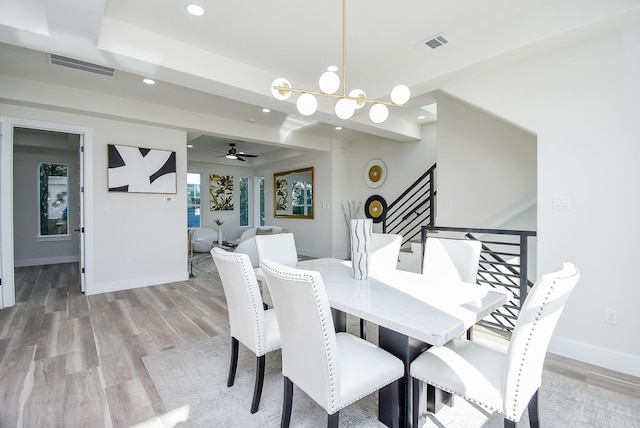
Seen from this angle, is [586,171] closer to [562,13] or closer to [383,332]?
[562,13]

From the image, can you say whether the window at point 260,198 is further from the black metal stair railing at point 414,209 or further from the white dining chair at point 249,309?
the white dining chair at point 249,309

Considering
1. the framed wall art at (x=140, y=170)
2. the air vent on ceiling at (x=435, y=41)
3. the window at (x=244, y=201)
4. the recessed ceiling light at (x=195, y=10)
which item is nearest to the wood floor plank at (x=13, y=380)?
the framed wall art at (x=140, y=170)

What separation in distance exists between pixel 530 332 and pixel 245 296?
4.60 ft

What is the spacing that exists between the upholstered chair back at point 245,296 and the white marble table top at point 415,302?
0.44 metres

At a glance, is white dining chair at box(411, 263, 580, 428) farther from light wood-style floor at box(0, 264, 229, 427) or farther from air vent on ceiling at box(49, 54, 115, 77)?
air vent on ceiling at box(49, 54, 115, 77)

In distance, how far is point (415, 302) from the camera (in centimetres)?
164

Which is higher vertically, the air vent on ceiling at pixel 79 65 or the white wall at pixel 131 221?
the air vent on ceiling at pixel 79 65

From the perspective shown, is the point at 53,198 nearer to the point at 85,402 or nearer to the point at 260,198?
the point at 260,198

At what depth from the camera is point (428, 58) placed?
3.11 metres

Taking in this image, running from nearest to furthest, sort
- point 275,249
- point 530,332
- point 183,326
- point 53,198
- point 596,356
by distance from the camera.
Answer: point 530,332 < point 596,356 < point 275,249 < point 183,326 < point 53,198

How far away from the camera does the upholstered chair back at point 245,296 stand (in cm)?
179

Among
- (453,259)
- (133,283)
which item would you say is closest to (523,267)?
(453,259)

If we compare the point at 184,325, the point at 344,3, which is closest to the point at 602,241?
the point at 344,3

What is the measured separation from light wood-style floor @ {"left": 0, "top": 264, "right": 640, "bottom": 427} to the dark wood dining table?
48.0 inches
